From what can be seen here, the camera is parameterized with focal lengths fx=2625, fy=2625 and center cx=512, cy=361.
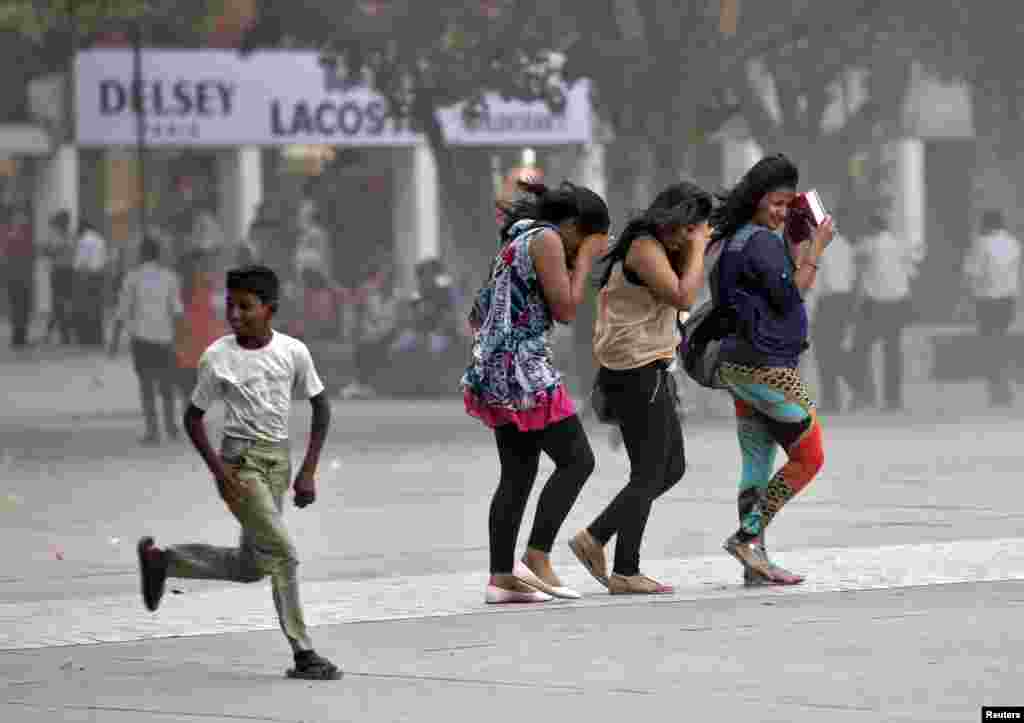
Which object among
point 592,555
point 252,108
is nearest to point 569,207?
point 592,555

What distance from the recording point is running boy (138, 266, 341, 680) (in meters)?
8.23

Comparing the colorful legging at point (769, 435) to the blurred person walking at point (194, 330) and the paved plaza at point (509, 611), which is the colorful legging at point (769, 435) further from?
the blurred person walking at point (194, 330)

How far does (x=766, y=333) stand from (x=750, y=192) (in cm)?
55

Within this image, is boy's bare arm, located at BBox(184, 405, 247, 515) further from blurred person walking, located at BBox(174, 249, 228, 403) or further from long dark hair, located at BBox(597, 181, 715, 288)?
blurred person walking, located at BBox(174, 249, 228, 403)

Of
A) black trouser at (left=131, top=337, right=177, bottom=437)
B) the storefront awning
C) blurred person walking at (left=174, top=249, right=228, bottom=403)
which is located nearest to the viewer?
black trouser at (left=131, top=337, right=177, bottom=437)

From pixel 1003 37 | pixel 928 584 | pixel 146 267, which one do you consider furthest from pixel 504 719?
A: pixel 1003 37

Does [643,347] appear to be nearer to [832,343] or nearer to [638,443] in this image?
[638,443]

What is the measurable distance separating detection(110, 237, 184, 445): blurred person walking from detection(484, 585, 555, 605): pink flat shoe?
10.5 metres

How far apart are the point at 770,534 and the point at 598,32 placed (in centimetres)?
1113

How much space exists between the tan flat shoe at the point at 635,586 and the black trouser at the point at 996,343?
13937 mm

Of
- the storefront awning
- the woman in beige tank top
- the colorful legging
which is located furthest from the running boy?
the storefront awning

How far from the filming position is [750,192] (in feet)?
33.3

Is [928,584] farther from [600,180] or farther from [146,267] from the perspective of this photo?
[600,180]

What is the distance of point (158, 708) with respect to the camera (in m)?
7.59
